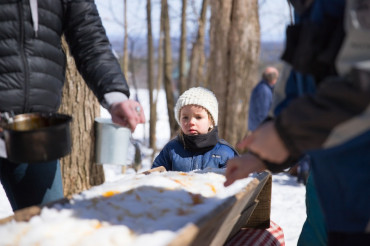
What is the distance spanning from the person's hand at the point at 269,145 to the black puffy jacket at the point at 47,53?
86 cm

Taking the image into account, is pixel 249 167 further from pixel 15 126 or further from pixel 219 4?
pixel 219 4

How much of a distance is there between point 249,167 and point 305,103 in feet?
1.10

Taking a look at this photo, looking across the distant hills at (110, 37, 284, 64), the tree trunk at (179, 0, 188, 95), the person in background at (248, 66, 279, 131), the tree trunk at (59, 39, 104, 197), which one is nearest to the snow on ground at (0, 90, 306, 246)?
the tree trunk at (59, 39, 104, 197)

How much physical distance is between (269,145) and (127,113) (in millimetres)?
762

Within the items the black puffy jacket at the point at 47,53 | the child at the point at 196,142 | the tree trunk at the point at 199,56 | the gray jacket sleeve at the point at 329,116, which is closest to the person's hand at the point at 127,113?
the black puffy jacket at the point at 47,53

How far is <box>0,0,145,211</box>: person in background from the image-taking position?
167 cm

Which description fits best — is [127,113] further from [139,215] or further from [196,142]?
[196,142]

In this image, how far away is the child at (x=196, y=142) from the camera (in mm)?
2633

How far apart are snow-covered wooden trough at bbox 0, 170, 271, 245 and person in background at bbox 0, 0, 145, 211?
338 mm

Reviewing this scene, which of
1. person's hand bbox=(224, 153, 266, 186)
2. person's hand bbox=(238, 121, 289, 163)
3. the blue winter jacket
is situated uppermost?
person's hand bbox=(238, 121, 289, 163)

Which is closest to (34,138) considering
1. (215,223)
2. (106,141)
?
(215,223)

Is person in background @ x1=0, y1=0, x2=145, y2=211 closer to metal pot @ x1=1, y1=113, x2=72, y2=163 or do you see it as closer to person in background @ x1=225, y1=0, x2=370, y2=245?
metal pot @ x1=1, y1=113, x2=72, y2=163

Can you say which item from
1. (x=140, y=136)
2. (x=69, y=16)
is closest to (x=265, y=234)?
(x=69, y=16)

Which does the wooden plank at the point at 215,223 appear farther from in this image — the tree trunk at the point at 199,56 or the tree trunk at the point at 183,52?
the tree trunk at the point at 199,56
